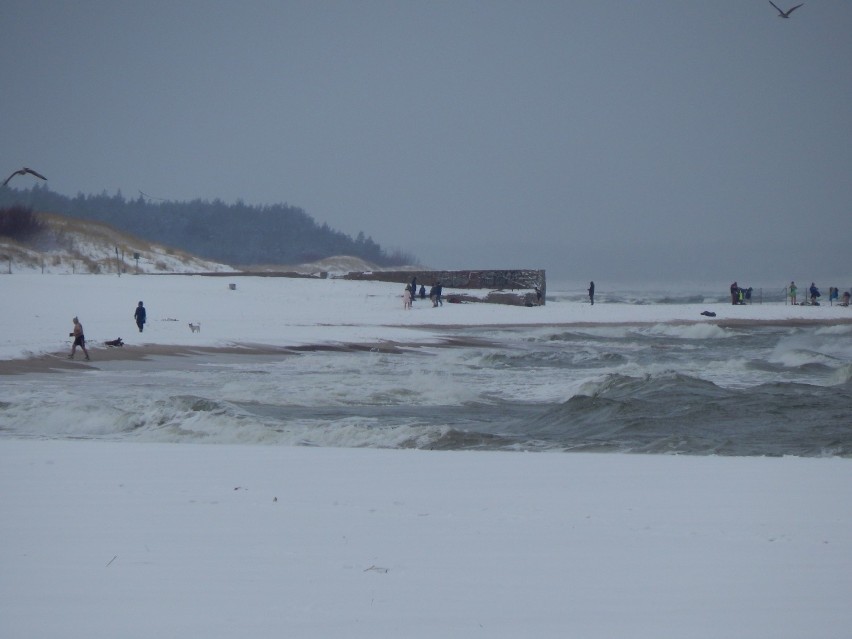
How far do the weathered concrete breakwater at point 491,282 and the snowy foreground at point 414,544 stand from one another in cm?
3940

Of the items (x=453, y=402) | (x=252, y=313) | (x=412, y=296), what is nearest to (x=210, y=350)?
(x=453, y=402)

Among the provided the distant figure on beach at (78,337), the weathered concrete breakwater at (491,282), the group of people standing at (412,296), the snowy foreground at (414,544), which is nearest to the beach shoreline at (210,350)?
the distant figure on beach at (78,337)

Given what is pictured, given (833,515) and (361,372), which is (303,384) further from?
(833,515)

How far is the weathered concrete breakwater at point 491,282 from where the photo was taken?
157 feet

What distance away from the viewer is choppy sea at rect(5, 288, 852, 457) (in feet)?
36.9

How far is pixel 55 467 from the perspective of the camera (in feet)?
23.1

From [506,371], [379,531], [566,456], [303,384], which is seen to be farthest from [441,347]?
[379,531]

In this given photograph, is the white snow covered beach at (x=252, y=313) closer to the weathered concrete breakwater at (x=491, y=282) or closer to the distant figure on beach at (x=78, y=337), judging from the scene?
the distant figure on beach at (x=78, y=337)

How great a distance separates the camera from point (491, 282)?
5125 cm

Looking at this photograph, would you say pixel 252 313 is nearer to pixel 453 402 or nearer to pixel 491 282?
pixel 491 282

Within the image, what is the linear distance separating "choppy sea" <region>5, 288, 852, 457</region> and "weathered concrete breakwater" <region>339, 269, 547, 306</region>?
71.8ft

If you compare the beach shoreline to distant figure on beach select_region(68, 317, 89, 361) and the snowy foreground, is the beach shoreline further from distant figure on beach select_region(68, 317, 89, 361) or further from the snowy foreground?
the snowy foreground

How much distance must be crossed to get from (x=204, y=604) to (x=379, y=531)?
4.57 ft

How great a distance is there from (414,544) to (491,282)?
46685 mm
